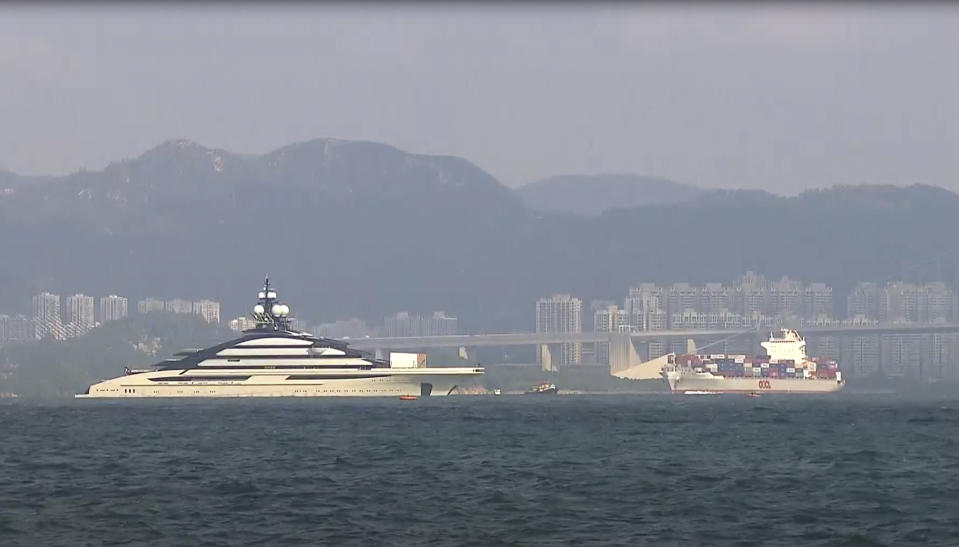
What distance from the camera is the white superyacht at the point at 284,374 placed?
515ft

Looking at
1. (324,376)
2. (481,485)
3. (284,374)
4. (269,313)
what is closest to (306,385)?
(324,376)

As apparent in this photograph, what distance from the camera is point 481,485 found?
5006 cm

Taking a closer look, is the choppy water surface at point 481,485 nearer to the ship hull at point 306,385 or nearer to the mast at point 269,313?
the ship hull at point 306,385

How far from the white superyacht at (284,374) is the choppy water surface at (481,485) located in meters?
68.4

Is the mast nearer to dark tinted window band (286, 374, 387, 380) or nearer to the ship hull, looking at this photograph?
the ship hull

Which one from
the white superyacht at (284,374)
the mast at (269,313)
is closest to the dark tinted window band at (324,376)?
the white superyacht at (284,374)

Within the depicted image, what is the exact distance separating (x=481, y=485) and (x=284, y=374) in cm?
10866

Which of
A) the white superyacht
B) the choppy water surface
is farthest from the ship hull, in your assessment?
the choppy water surface

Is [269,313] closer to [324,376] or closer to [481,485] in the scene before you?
[324,376]

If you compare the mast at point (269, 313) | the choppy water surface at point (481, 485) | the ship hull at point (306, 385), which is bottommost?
the choppy water surface at point (481, 485)

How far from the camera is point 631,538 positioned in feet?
124

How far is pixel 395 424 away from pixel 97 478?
39142 mm

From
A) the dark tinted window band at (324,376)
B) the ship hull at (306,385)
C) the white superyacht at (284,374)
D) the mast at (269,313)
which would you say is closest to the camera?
the dark tinted window band at (324,376)

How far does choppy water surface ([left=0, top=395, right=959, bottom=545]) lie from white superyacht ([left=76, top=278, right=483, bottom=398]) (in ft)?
224
